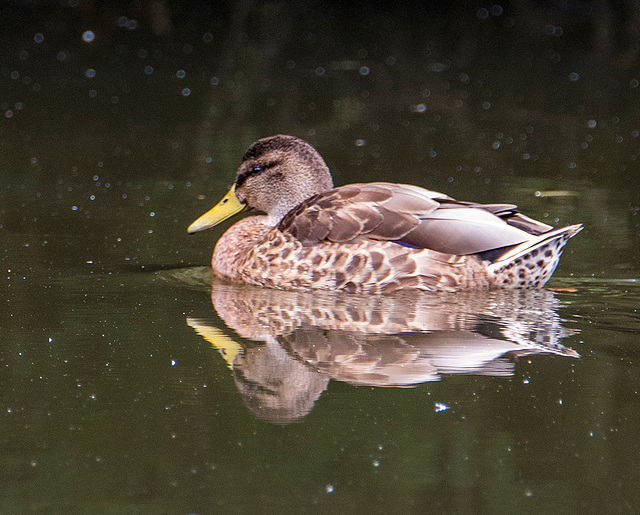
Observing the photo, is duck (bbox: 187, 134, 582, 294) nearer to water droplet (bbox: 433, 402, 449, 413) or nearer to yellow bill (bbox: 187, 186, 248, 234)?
yellow bill (bbox: 187, 186, 248, 234)

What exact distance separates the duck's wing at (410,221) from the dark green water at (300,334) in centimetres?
37

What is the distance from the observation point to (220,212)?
788cm

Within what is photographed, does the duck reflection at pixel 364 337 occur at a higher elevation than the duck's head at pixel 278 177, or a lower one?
lower

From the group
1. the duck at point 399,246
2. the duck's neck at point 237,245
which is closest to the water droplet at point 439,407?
the duck at point 399,246

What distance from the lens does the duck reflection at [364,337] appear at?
497cm

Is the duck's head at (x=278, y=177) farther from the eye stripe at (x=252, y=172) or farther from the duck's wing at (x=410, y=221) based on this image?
the duck's wing at (x=410, y=221)

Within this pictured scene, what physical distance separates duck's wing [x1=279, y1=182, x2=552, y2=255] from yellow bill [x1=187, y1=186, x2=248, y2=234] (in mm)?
1006

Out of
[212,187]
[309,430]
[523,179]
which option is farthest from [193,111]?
[309,430]

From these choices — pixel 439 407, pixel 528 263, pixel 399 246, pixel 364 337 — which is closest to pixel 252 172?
pixel 399 246

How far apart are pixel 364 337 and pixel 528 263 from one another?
1.48 metres

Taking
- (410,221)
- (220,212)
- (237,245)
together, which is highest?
(410,221)

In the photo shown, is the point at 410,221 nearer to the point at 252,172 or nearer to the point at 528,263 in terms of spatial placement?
the point at 528,263

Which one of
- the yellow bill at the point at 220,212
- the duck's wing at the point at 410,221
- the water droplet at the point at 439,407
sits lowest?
the yellow bill at the point at 220,212

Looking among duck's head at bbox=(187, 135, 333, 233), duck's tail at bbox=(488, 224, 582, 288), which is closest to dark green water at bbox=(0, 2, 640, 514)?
duck's tail at bbox=(488, 224, 582, 288)
